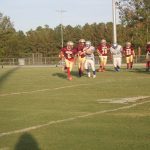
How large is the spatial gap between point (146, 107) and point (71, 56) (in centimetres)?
1260

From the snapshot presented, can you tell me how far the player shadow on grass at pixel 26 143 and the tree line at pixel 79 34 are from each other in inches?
2232

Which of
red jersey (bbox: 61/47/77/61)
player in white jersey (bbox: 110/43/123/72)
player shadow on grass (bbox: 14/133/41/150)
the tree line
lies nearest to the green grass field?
player shadow on grass (bbox: 14/133/41/150)

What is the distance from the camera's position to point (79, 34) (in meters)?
126

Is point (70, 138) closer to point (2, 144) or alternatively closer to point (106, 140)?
point (106, 140)

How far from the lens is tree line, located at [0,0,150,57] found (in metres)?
66.8

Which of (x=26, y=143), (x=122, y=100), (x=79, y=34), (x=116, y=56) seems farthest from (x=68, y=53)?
(x=79, y=34)

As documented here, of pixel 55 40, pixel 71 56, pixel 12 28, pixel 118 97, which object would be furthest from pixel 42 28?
pixel 118 97

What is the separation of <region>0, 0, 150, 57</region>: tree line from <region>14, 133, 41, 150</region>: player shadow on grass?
5669 cm

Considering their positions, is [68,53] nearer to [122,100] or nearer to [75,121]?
[122,100]

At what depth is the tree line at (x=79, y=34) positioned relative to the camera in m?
66.8

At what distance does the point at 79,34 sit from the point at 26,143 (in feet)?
386

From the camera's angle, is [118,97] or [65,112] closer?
[65,112]

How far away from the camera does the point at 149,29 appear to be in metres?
67.5

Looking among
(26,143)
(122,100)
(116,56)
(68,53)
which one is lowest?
(26,143)
